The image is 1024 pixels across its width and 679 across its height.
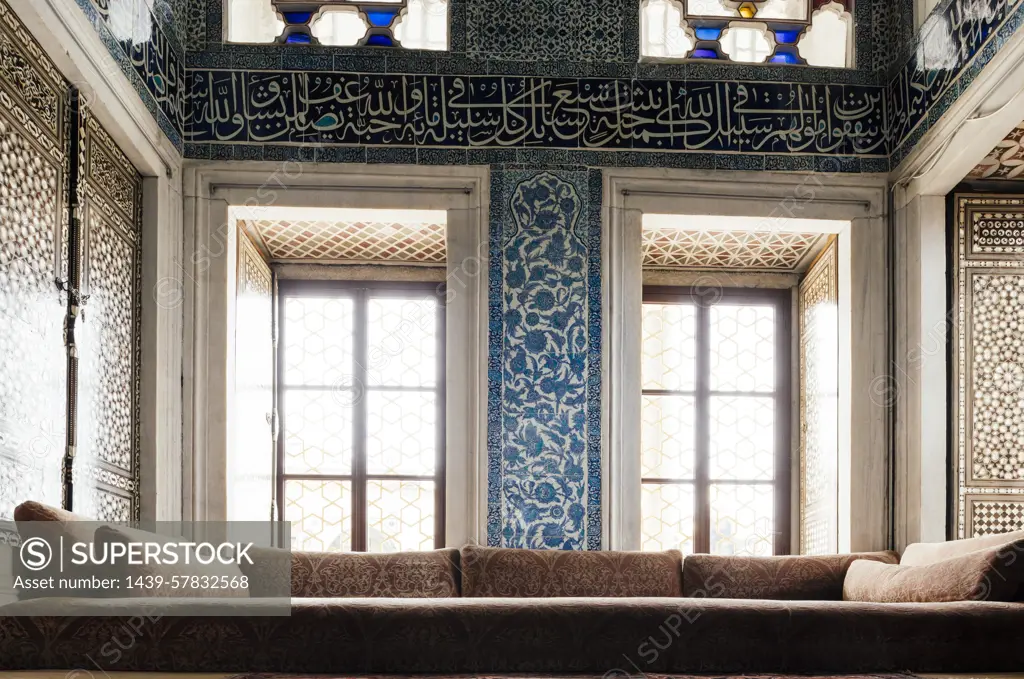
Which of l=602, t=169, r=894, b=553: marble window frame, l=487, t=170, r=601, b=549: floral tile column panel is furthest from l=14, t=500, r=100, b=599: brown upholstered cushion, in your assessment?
l=602, t=169, r=894, b=553: marble window frame

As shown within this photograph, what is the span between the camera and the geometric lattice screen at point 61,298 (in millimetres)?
3979

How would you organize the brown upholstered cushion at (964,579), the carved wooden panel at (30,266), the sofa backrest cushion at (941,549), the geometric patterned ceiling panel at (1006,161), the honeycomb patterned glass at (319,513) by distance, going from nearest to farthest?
the brown upholstered cushion at (964,579)
the carved wooden panel at (30,266)
the sofa backrest cushion at (941,549)
the geometric patterned ceiling panel at (1006,161)
the honeycomb patterned glass at (319,513)

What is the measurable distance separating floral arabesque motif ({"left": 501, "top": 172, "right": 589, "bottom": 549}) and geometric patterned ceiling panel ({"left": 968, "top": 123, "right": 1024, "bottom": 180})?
1880 mm

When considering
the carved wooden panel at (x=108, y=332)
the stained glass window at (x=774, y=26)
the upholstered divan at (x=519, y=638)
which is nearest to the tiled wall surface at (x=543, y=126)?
the stained glass window at (x=774, y=26)

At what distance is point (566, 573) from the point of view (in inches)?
221

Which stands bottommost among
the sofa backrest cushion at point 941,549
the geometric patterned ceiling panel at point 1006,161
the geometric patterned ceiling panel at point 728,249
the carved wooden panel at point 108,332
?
the sofa backrest cushion at point 941,549

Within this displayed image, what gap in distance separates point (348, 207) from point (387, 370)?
1499 millimetres

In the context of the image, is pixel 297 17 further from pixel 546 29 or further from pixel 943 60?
pixel 943 60

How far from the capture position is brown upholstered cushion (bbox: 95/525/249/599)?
11.6ft

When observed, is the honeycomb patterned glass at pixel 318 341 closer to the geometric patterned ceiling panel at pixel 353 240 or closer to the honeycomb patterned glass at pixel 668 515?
the geometric patterned ceiling panel at pixel 353 240

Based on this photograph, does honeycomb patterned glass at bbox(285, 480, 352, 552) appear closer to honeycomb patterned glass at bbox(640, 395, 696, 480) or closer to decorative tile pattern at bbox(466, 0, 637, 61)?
honeycomb patterned glass at bbox(640, 395, 696, 480)

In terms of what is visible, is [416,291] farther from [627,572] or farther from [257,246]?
[627,572]

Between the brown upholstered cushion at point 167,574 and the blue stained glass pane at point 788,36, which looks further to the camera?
the blue stained glass pane at point 788,36

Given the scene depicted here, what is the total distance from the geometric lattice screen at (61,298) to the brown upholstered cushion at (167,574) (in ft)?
1.51
